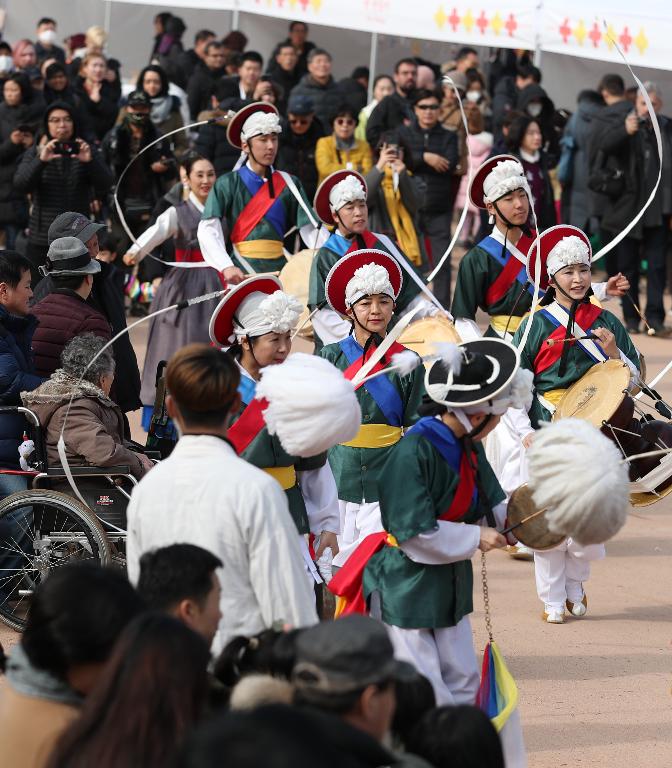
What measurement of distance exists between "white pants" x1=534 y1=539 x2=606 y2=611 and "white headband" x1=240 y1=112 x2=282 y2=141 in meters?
3.10

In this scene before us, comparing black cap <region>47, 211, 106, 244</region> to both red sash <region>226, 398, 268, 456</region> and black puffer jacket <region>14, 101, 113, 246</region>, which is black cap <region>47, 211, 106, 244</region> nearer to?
red sash <region>226, 398, 268, 456</region>

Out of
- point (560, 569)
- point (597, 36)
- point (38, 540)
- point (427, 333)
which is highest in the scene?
point (597, 36)

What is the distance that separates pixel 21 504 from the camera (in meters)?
6.01

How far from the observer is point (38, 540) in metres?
6.11

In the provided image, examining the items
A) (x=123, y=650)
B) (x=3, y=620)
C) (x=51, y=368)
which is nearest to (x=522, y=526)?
(x=123, y=650)

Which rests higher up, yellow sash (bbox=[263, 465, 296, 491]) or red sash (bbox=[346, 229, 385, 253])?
red sash (bbox=[346, 229, 385, 253])

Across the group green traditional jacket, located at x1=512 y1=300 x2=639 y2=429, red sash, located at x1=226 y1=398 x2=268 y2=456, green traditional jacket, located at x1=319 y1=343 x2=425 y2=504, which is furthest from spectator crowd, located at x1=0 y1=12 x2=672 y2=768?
green traditional jacket, located at x1=512 y1=300 x2=639 y2=429

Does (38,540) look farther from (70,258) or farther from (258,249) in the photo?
(258,249)

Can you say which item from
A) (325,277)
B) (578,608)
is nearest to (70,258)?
(325,277)

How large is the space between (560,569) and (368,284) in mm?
1509

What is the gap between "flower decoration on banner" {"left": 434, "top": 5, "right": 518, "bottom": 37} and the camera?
14352mm

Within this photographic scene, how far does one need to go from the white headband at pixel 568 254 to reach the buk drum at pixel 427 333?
0.61 metres

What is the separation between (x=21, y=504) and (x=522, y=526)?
91.5 inches

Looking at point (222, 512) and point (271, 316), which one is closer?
point (222, 512)
